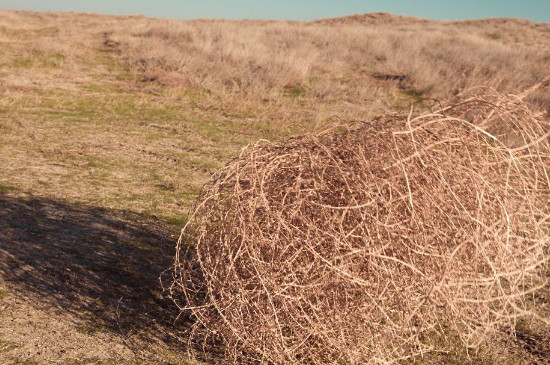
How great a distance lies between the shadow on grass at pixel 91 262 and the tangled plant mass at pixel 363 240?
3.85ft

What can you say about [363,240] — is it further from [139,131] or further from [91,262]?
[139,131]

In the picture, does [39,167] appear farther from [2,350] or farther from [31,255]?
[2,350]

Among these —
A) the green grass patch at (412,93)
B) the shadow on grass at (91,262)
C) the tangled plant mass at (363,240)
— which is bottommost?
the green grass patch at (412,93)

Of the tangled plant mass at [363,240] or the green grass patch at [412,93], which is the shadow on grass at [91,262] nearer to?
the tangled plant mass at [363,240]

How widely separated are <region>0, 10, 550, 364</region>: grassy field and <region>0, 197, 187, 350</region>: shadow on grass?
0.06ft

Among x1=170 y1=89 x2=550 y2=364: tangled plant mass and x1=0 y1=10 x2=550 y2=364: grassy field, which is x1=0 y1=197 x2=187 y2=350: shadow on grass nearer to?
x1=0 y1=10 x2=550 y2=364: grassy field

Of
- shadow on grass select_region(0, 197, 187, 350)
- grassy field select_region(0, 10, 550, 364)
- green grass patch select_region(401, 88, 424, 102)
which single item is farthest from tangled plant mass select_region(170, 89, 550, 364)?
green grass patch select_region(401, 88, 424, 102)

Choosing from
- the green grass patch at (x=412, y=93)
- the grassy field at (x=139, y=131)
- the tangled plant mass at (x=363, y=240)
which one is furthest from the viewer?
the green grass patch at (x=412, y=93)

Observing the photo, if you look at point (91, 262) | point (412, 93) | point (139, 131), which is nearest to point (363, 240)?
point (91, 262)

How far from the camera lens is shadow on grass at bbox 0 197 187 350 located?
4.51 m

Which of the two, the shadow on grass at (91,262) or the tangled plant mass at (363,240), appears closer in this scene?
the tangled plant mass at (363,240)

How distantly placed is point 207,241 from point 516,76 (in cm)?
1504

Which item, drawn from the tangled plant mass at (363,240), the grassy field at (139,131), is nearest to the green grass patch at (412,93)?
the grassy field at (139,131)

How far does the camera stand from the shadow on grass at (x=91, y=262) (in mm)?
4508
